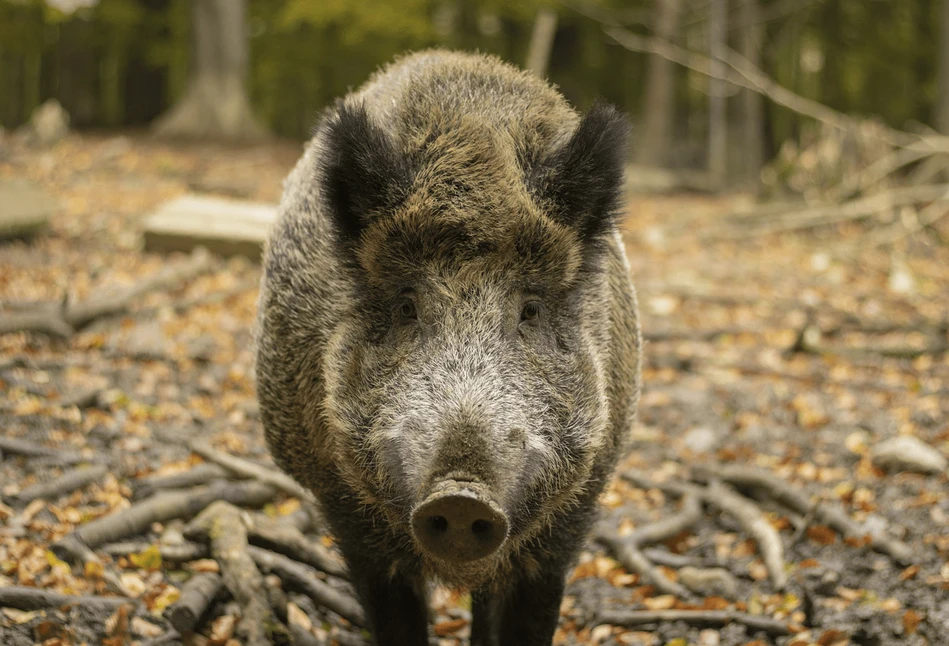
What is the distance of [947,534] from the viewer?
501 cm

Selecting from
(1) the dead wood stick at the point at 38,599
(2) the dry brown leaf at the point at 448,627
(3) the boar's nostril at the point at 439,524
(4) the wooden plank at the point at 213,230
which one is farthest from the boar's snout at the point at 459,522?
(4) the wooden plank at the point at 213,230

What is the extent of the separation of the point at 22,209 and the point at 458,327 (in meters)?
7.27

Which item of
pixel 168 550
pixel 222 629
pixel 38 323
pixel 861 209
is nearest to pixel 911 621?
pixel 222 629

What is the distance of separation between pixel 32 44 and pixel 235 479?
61.5ft

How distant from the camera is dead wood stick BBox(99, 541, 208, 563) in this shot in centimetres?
439

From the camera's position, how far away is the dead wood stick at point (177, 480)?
4984mm

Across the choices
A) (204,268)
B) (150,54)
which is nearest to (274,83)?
(150,54)

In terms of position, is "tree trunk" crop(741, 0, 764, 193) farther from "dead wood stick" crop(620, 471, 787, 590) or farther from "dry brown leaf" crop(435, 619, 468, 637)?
"dry brown leaf" crop(435, 619, 468, 637)

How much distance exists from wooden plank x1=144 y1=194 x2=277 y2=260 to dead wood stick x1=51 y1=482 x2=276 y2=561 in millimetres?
4286

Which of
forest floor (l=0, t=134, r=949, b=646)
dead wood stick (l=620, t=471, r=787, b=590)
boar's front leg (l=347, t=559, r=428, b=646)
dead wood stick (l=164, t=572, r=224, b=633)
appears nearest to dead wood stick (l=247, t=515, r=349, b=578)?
forest floor (l=0, t=134, r=949, b=646)

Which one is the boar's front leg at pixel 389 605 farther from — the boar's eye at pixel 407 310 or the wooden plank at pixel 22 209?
the wooden plank at pixel 22 209

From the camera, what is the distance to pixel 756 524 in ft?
17.3

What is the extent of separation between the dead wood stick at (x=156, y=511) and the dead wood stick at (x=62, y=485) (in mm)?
318

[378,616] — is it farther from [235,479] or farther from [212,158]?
[212,158]
